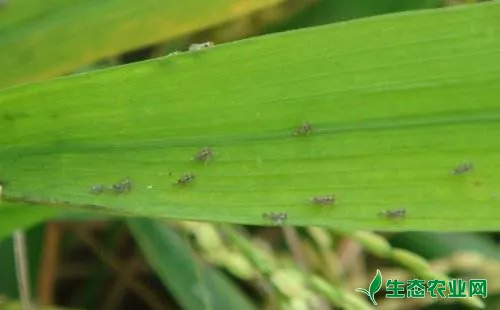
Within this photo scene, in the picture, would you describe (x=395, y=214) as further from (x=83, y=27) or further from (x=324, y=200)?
(x=83, y=27)

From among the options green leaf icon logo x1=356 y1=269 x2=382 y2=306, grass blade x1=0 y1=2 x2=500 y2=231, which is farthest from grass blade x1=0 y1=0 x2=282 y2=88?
green leaf icon logo x1=356 y1=269 x2=382 y2=306

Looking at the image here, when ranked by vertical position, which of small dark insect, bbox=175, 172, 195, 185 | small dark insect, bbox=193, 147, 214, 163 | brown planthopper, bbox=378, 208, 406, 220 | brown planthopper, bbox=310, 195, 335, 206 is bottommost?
brown planthopper, bbox=378, 208, 406, 220

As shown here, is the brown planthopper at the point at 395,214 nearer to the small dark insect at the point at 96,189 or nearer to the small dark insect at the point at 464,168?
the small dark insect at the point at 464,168

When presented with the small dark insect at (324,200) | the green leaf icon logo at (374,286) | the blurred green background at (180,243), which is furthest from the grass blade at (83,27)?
the green leaf icon logo at (374,286)

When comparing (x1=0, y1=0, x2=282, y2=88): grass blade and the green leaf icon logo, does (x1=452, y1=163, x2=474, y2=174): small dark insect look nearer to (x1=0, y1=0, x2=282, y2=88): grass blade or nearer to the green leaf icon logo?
(x1=0, y1=0, x2=282, y2=88): grass blade

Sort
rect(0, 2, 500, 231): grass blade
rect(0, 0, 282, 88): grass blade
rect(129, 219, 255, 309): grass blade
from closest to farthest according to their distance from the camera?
rect(0, 2, 500, 231): grass blade
rect(0, 0, 282, 88): grass blade
rect(129, 219, 255, 309): grass blade


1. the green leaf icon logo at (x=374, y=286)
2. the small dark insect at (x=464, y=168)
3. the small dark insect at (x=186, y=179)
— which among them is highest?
the small dark insect at (x=186, y=179)
